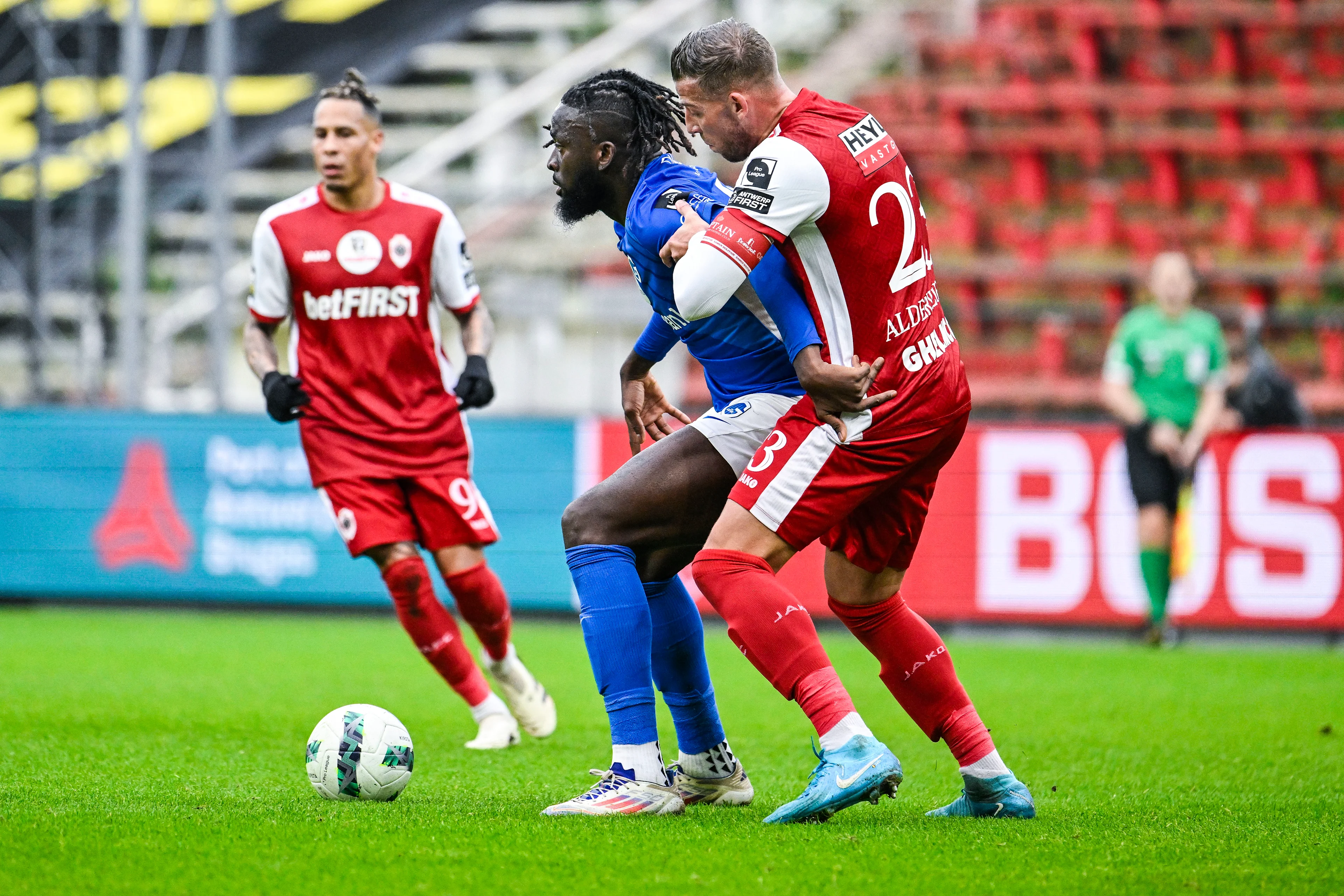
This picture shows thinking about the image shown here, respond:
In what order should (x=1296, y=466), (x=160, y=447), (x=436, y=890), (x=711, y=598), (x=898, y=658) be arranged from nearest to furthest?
(x=436, y=890)
(x=711, y=598)
(x=898, y=658)
(x=1296, y=466)
(x=160, y=447)

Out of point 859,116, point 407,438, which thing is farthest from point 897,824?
point 407,438

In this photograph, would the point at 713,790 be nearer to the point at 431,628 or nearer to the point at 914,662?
the point at 914,662

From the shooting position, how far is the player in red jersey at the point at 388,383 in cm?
575

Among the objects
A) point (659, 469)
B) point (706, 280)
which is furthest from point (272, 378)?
point (706, 280)

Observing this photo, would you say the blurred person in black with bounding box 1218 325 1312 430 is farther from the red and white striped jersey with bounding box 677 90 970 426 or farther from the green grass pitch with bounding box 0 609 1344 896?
the red and white striped jersey with bounding box 677 90 970 426

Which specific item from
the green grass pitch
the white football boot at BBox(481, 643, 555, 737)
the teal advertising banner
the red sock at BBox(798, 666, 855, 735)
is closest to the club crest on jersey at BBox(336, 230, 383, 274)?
the white football boot at BBox(481, 643, 555, 737)

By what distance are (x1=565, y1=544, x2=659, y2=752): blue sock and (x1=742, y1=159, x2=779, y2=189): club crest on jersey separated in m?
0.99

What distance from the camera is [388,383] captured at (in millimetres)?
5922

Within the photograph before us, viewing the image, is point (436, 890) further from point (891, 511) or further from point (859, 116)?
point (859, 116)

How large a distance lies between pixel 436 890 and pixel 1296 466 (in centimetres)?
827

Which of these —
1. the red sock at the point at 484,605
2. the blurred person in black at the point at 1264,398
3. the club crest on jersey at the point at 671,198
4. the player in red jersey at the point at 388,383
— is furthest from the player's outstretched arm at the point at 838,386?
the blurred person in black at the point at 1264,398

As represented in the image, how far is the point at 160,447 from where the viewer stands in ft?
37.3

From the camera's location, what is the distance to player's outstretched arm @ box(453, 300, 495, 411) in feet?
18.8

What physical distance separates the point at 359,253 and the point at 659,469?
2.24 meters
